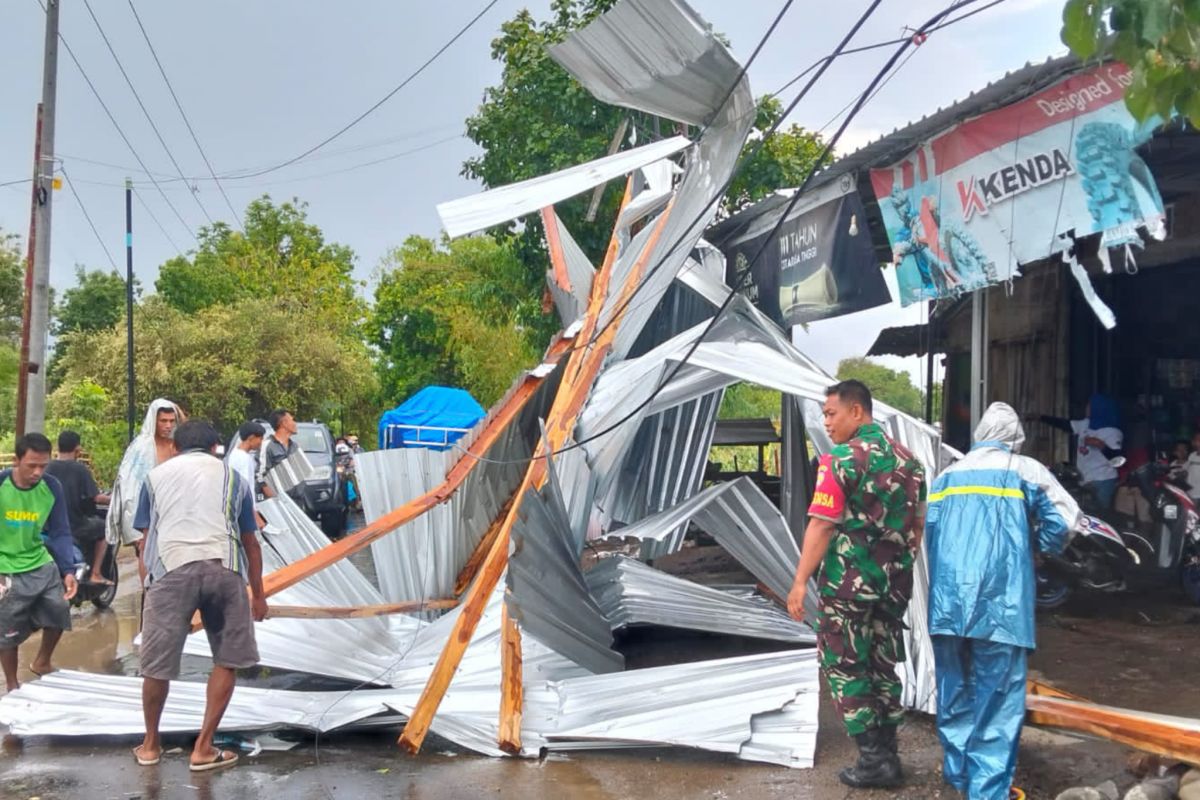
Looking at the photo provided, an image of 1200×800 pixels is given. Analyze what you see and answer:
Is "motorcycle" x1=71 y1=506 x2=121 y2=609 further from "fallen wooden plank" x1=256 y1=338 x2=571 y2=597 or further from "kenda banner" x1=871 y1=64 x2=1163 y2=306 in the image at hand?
"kenda banner" x1=871 y1=64 x2=1163 y2=306

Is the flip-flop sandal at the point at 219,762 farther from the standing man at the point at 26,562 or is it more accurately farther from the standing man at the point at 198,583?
the standing man at the point at 26,562

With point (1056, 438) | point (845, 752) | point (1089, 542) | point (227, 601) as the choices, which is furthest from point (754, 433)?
point (227, 601)

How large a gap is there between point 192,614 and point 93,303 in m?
31.3

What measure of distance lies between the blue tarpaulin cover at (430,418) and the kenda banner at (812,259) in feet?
28.4

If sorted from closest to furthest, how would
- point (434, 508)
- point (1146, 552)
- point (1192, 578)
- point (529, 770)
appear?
point (529, 770), point (434, 508), point (1192, 578), point (1146, 552)

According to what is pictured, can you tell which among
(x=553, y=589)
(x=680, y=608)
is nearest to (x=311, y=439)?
(x=680, y=608)

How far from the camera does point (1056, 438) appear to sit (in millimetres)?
11484

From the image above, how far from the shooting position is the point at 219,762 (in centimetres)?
490

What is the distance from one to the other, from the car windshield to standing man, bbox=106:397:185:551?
943 centimetres

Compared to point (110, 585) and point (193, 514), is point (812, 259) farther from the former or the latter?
point (110, 585)

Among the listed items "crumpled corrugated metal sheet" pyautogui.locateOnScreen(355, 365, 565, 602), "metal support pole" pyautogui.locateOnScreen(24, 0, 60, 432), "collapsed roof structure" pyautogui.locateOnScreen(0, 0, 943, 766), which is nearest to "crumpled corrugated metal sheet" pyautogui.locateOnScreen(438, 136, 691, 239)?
"collapsed roof structure" pyautogui.locateOnScreen(0, 0, 943, 766)

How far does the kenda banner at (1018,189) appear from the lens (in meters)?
5.54

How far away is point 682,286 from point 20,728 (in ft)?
18.2

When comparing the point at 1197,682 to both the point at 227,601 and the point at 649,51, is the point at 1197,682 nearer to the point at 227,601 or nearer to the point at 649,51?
the point at 649,51
